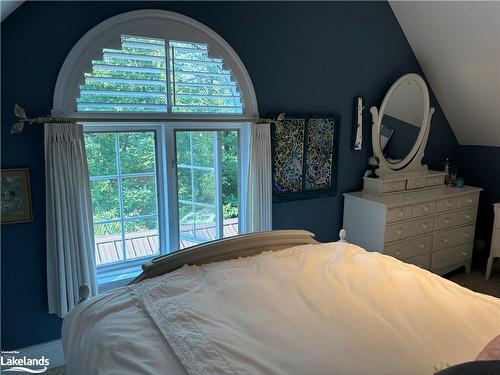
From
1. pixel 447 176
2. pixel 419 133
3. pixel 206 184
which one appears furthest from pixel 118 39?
pixel 447 176

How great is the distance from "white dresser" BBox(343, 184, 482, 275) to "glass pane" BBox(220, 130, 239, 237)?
106 centimetres

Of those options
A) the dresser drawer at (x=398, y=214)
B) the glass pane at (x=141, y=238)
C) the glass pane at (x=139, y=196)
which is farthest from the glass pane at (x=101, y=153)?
the dresser drawer at (x=398, y=214)

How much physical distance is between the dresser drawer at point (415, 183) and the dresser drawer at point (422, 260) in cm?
61

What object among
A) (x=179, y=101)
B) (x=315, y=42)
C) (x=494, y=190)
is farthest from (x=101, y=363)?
(x=494, y=190)

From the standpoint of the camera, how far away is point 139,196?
247cm

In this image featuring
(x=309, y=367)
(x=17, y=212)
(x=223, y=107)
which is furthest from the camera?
→ (x=223, y=107)

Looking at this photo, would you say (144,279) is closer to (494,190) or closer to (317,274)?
(317,274)

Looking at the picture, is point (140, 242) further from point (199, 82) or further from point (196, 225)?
point (199, 82)

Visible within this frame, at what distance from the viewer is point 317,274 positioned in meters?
1.72

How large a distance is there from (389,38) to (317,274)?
8.15ft

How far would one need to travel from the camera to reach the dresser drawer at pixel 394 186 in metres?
3.14

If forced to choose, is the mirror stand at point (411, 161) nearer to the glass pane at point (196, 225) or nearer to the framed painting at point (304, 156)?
the framed painting at point (304, 156)

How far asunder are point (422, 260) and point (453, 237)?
0.45 metres

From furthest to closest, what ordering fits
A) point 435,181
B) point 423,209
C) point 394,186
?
point 435,181
point 394,186
point 423,209
